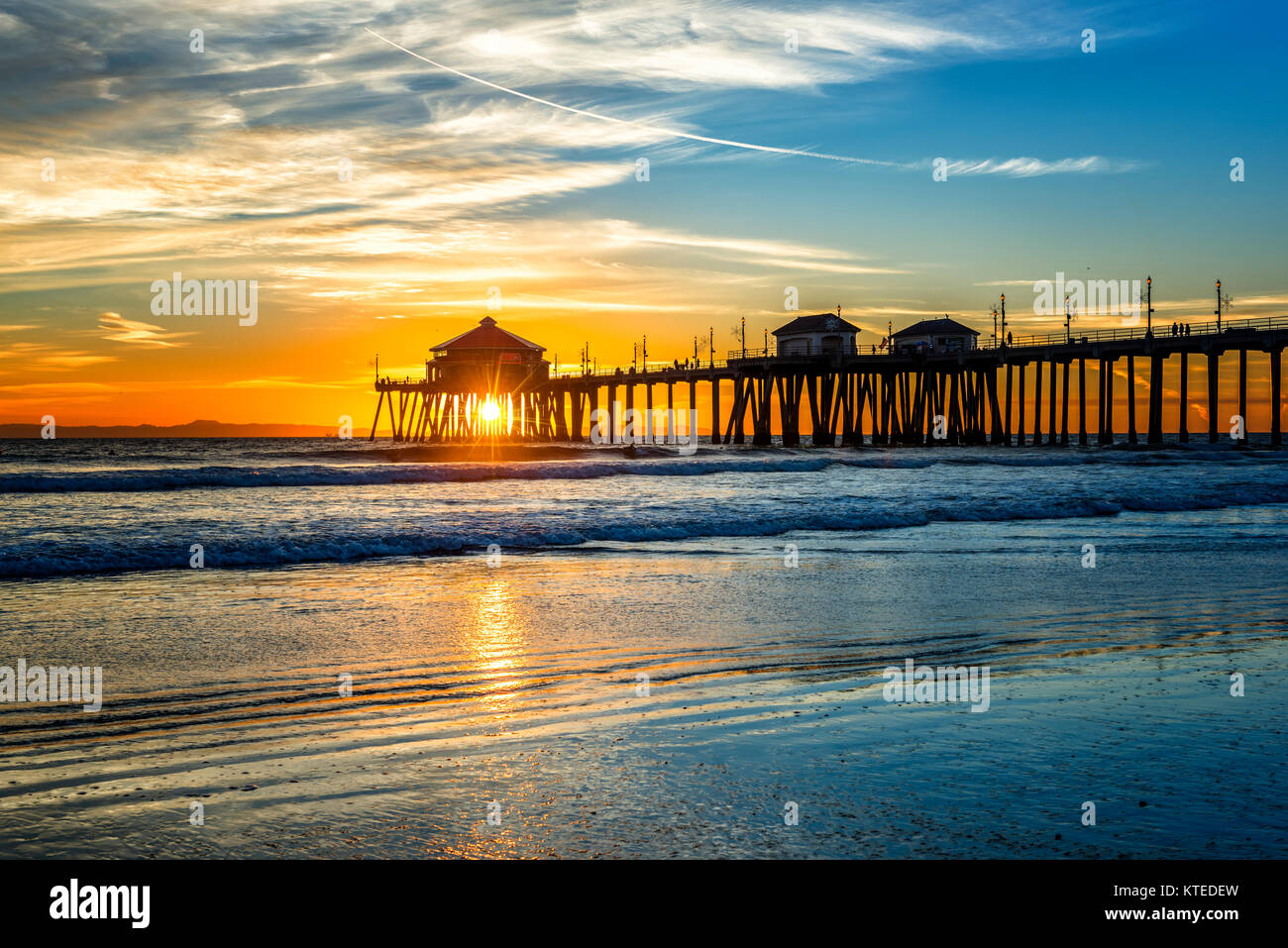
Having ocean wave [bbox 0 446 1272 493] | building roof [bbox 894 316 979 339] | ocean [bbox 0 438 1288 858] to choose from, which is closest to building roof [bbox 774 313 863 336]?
building roof [bbox 894 316 979 339]

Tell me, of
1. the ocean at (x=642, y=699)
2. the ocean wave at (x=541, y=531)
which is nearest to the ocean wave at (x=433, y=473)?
the ocean wave at (x=541, y=531)

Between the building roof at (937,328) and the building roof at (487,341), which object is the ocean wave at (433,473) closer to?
the building roof at (937,328)

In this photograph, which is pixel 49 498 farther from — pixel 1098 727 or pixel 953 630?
pixel 1098 727

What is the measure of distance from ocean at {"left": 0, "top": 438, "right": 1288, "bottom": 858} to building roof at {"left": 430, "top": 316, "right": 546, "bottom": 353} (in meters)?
77.5

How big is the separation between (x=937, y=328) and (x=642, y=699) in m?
78.9

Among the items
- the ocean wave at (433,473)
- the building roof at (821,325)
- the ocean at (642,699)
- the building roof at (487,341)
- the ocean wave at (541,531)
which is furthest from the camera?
the building roof at (487,341)

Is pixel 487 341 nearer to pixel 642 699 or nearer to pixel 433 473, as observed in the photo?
pixel 433 473

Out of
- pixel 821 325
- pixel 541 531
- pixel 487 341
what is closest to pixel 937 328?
pixel 821 325

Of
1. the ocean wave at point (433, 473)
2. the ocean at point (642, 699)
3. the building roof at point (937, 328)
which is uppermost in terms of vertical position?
the building roof at point (937, 328)

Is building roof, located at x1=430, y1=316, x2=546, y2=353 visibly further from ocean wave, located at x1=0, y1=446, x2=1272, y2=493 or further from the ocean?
the ocean

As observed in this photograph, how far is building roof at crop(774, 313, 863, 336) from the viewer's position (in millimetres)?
77062

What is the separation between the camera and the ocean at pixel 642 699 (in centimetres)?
384

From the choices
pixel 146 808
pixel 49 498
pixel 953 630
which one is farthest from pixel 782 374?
pixel 146 808

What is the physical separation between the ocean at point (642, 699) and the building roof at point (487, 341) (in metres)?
77.5
